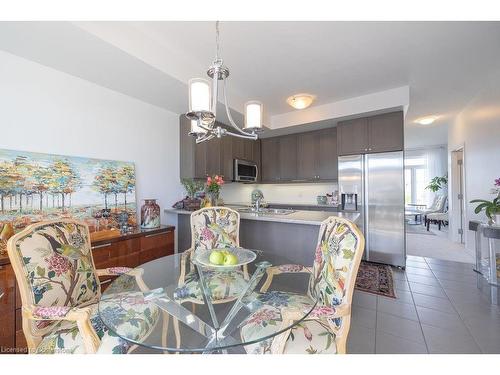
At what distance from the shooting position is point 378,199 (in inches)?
135

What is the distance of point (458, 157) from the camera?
4.94m

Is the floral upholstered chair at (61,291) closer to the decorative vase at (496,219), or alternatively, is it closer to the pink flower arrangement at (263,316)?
the pink flower arrangement at (263,316)

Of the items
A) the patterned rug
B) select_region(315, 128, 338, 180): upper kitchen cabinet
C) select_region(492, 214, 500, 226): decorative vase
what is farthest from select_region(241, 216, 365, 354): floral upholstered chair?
select_region(315, 128, 338, 180): upper kitchen cabinet

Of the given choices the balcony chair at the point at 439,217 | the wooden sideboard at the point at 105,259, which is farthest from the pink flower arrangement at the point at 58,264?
the balcony chair at the point at 439,217

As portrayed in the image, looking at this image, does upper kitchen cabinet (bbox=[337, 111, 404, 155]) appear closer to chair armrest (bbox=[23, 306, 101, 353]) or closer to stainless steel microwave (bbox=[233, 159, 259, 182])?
stainless steel microwave (bbox=[233, 159, 259, 182])

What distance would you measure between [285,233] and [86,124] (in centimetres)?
244

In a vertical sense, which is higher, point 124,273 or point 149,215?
point 149,215

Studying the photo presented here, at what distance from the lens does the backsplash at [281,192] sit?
15.3 feet

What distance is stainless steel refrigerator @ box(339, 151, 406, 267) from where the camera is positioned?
10.9ft

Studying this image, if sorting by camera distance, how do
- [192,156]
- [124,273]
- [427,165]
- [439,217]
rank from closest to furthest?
[124,273], [192,156], [439,217], [427,165]

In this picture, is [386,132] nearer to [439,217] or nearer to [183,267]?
[183,267]

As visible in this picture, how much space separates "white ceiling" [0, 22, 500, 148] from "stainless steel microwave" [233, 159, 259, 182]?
4.67 feet

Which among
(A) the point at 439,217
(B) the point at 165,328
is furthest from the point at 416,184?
(B) the point at 165,328
